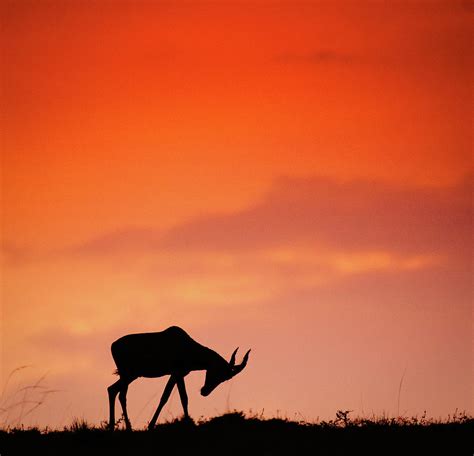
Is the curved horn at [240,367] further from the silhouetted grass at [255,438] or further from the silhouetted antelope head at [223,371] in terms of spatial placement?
the silhouetted grass at [255,438]

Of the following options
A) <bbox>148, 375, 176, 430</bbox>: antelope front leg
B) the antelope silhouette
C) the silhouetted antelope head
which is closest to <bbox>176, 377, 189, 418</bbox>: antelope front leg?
the antelope silhouette

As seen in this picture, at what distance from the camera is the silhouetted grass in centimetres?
1900

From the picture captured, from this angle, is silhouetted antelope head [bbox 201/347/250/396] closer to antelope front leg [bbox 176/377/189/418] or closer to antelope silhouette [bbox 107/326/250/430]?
antelope silhouette [bbox 107/326/250/430]

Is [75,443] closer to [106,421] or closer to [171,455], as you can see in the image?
[171,455]

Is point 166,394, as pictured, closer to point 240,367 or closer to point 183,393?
point 183,393

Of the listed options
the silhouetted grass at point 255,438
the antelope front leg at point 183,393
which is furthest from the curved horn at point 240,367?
the silhouetted grass at point 255,438

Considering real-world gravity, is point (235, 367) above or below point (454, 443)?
above

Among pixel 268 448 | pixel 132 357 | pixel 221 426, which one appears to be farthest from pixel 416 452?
pixel 132 357

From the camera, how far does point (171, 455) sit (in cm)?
1855

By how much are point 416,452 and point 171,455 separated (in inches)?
186

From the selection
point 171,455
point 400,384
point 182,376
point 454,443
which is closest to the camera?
point 171,455

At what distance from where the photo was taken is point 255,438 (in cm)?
1973

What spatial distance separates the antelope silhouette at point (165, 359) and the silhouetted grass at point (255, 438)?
137 inches

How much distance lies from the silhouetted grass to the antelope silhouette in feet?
11.4
